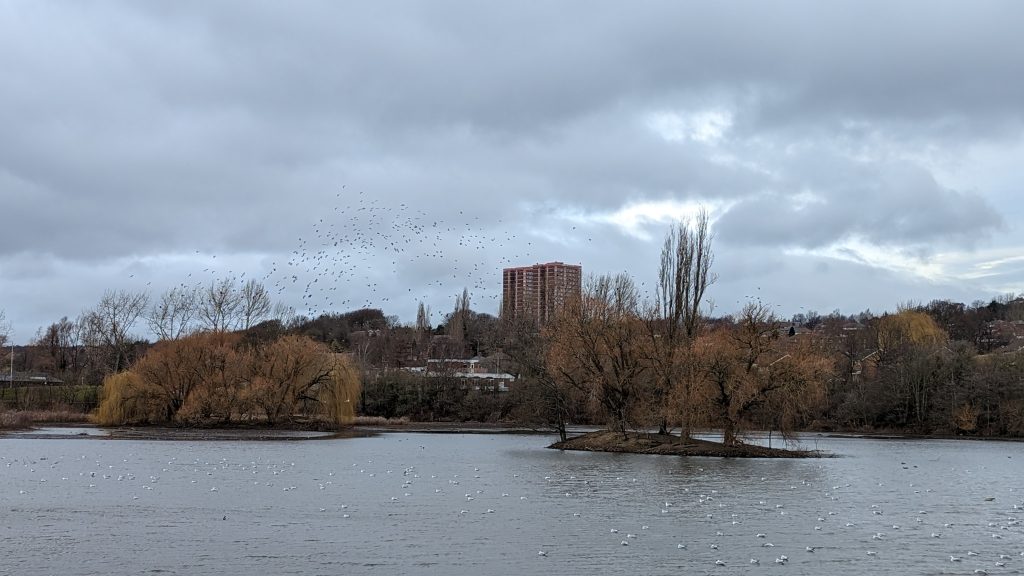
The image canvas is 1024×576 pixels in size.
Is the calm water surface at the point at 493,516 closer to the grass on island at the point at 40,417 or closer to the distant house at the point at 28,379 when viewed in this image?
the grass on island at the point at 40,417

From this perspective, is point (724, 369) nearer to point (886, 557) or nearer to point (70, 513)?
point (886, 557)

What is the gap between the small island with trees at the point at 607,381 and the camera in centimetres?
5203

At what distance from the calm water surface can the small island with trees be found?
22.8 feet

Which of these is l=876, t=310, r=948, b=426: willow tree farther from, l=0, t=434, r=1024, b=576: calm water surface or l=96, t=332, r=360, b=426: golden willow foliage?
l=96, t=332, r=360, b=426: golden willow foliage

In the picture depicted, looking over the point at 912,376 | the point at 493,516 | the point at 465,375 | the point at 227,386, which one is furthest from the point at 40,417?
the point at 912,376

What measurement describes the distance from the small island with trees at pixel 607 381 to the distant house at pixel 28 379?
60 cm

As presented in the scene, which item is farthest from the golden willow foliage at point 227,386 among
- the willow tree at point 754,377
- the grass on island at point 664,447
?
the willow tree at point 754,377

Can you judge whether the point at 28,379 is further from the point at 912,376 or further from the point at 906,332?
the point at 906,332

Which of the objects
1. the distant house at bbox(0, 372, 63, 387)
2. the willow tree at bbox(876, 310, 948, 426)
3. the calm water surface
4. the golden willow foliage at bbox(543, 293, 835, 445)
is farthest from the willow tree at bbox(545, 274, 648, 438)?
the distant house at bbox(0, 372, 63, 387)

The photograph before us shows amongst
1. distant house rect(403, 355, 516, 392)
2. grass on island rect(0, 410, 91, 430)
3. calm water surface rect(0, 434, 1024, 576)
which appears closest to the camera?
calm water surface rect(0, 434, 1024, 576)

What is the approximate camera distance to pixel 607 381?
56094mm

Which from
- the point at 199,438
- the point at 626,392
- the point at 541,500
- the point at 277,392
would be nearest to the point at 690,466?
the point at 626,392

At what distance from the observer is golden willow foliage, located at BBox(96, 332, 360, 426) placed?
Result: 3098 inches

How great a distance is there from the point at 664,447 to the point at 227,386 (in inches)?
1769
